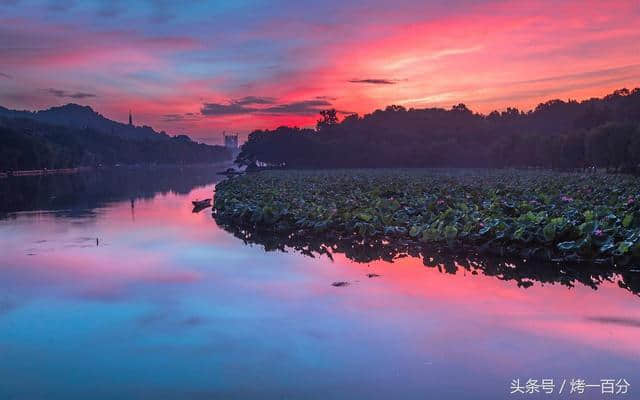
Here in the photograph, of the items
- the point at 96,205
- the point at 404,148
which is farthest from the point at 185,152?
the point at 96,205

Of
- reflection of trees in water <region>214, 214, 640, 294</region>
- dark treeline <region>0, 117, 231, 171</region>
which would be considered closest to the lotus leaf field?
reflection of trees in water <region>214, 214, 640, 294</region>

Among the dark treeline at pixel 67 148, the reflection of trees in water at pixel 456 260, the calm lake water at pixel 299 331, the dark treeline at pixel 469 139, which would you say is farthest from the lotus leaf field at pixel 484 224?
the dark treeline at pixel 67 148

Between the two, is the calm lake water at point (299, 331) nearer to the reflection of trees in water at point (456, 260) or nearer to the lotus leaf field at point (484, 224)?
the reflection of trees in water at point (456, 260)

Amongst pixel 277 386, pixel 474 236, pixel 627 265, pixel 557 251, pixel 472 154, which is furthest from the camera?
pixel 472 154

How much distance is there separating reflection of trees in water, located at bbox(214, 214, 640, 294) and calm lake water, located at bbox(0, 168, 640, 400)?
22 centimetres

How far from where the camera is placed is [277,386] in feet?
18.0

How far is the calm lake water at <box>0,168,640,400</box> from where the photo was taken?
5.54 metres

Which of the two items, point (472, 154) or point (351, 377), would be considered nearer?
point (351, 377)

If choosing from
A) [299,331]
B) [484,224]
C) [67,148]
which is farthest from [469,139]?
[299,331]

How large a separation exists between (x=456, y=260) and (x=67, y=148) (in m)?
108

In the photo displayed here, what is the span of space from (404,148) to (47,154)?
5628 centimetres

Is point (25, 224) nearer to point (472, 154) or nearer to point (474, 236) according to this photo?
point (474, 236)

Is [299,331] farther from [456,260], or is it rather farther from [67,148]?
[67,148]

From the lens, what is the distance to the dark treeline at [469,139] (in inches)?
2004
